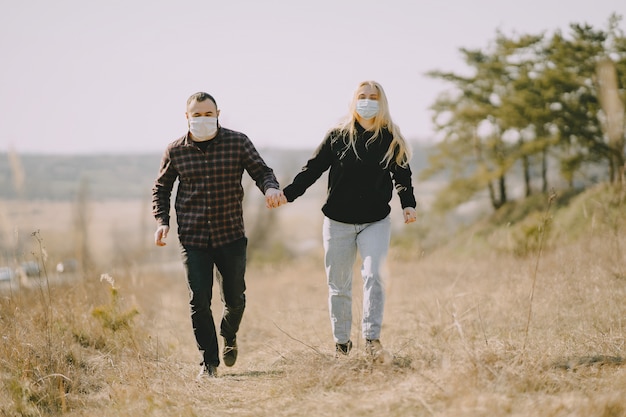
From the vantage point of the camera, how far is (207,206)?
4.47 metres

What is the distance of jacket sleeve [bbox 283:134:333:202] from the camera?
14.8 feet

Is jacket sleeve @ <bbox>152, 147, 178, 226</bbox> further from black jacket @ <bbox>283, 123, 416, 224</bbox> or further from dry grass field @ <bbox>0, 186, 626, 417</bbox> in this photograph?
black jacket @ <bbox>283, 123, 416, 224</bbox>

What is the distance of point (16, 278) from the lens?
19.3 feet

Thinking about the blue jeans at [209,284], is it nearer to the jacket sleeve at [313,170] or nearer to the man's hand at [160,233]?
the man's hand at [160,233]

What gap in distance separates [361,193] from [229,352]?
5.71 ft

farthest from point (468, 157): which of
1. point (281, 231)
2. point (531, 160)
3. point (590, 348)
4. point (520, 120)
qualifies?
point (590, 348)

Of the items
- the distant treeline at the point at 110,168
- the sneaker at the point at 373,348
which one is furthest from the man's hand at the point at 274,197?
the distant treeline at the point at 110,168


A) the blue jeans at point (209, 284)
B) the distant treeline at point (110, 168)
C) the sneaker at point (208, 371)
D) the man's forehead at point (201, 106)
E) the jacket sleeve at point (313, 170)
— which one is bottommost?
the sneaker at point (208, 371)

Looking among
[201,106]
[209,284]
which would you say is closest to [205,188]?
[201,106]

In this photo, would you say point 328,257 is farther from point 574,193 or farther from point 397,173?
point 574,193

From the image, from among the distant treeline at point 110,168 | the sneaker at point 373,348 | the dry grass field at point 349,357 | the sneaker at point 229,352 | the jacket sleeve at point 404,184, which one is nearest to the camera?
the dry grass field at point 349,357

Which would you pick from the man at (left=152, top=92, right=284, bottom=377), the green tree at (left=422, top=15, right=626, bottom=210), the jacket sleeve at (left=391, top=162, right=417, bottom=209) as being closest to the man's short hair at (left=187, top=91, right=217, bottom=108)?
the man at (left=152, top=92, right=284, bottom=377)

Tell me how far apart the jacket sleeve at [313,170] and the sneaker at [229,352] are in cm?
133

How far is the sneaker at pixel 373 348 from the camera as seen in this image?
3914mm
